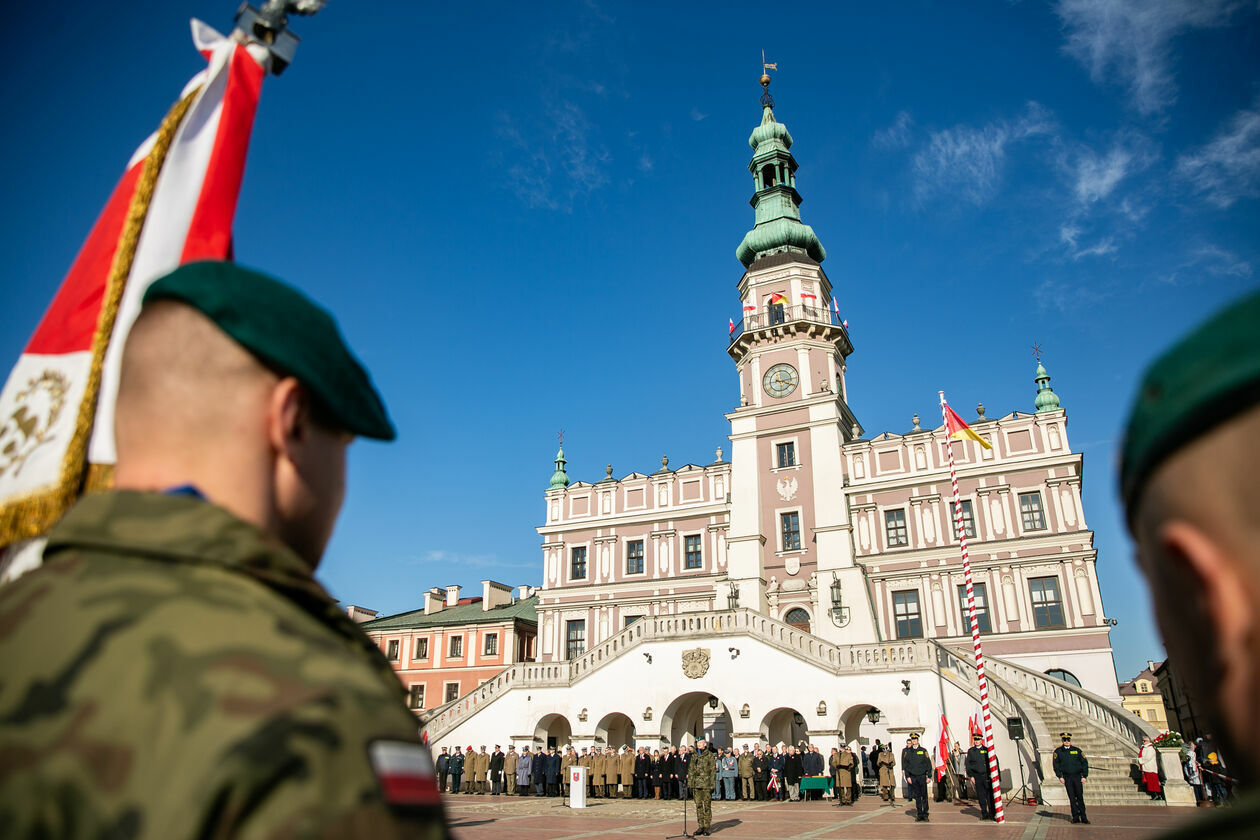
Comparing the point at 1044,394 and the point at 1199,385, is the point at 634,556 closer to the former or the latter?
the point at 1044,394

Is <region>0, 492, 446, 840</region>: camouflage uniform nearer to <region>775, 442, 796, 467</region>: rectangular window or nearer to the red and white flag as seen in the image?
the red and white flag

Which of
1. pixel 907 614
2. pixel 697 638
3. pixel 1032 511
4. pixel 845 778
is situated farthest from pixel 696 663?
pixel 1032 511

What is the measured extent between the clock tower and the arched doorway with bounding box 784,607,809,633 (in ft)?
0.14

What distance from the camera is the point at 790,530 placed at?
112ft

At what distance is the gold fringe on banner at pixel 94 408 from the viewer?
82.7 inches

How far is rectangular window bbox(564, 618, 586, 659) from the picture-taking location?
37.7 meters

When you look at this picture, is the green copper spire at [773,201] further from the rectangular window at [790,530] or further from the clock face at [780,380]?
the rectangular window at [790,530]

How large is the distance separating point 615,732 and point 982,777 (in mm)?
15708

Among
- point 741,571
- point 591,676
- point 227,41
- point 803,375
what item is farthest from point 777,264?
point 227,41

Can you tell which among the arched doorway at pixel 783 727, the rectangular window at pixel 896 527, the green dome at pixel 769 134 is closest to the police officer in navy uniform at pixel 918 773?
the arched doorway at pixel 783 727

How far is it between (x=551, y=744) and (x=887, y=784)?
13.8 m

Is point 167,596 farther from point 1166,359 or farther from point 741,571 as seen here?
point 741,571

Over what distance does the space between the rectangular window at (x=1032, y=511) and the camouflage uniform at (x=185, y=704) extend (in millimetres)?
34791

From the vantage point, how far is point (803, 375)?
36.6m
